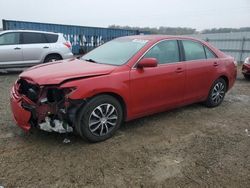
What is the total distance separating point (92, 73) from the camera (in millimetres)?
3756

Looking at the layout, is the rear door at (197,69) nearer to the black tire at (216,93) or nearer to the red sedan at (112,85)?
the red sedan at (112,85)

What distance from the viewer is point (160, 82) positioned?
447 cm

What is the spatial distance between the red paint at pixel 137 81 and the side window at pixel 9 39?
590cm

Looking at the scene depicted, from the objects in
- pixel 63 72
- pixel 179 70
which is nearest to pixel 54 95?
pixel 63 72

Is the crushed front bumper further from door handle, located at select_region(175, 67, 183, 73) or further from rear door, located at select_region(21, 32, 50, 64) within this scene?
rear door, located at select_region(21, 32, 50, 64)

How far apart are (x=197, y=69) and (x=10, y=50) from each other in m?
6.98

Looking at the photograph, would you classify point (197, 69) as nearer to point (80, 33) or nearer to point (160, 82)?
point (160, 82)

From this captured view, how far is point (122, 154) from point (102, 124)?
0.56 m

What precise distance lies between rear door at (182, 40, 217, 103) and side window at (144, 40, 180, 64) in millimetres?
255

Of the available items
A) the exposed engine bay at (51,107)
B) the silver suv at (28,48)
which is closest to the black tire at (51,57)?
the silver suv at (28,48)

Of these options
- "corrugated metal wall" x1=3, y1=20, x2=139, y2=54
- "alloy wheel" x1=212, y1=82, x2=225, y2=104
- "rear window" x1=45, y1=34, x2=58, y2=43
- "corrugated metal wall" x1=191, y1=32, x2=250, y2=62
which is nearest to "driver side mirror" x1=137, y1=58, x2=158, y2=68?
"alloy wheel" x1=212, y1=82, x2=225, y2=104

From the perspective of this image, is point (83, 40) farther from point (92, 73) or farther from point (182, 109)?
point (92, 73)

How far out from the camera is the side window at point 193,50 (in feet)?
16.7

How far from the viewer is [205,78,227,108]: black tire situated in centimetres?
571
